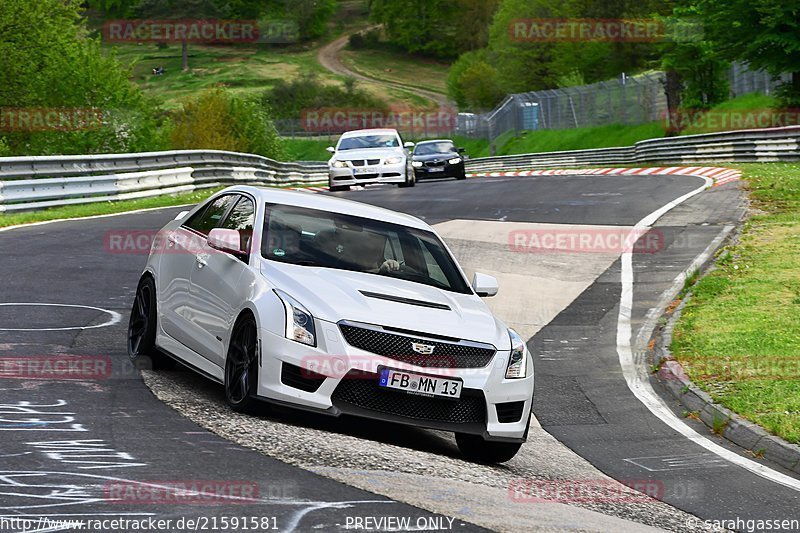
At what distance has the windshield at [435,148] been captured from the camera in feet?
140

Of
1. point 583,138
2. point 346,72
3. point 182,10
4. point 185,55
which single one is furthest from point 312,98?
point 583,138

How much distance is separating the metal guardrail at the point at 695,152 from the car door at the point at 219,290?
1154 inches

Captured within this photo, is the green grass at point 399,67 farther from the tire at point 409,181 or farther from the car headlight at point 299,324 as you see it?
the car headlight at point 299,324

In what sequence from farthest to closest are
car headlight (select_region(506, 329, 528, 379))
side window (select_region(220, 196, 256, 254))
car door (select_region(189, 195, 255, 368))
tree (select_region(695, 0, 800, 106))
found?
tree (select_region(695, 0, 800, 106))
side window (select_region(220, 196, 256, 254))
car door (select_region(189, 195, 255, 368))
car headlight (select_region(506, 329, 528, 379))

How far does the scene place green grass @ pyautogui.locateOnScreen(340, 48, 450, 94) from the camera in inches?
6467

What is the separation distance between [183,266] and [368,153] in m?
23.5

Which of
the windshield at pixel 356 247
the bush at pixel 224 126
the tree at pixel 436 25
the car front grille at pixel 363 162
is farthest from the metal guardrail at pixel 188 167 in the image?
the tree at pixel 436 25

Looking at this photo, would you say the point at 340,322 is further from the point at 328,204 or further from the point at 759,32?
the point at 759,32

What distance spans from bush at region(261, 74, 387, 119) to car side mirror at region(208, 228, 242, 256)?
412 feet

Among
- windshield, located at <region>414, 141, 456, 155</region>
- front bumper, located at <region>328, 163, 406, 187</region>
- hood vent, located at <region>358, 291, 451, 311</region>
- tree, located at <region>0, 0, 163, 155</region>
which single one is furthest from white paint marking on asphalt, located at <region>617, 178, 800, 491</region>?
tree, located at <region>0, 0, 163, 155</region>

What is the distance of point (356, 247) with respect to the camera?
902cm

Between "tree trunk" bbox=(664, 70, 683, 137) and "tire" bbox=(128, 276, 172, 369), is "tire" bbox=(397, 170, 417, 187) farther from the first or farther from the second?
"tree trunk" bbox=(664, 70, 683, 137)

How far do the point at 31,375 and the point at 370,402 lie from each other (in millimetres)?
2911

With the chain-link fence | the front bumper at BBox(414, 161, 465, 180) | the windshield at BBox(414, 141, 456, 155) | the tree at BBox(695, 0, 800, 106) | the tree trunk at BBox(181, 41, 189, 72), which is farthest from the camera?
the tree trunk at BBox(181, 41, 189, 72)
